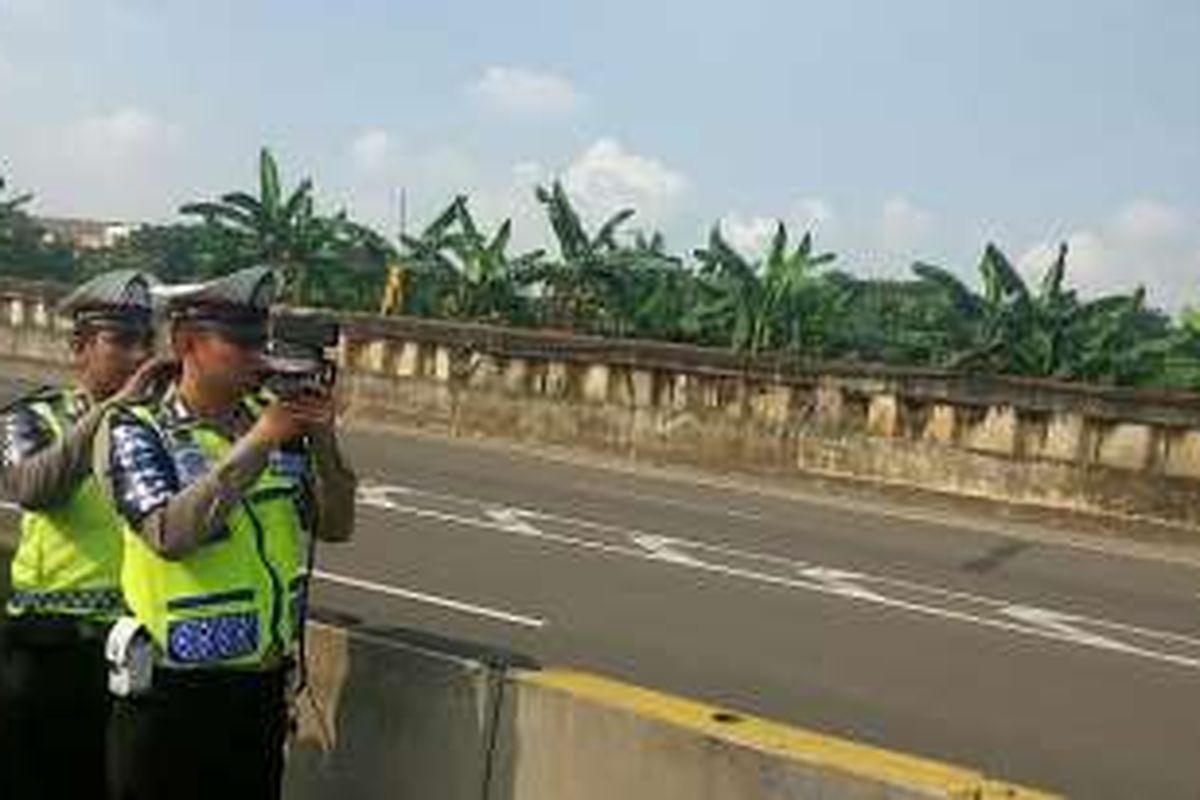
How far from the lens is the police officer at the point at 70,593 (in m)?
4.93

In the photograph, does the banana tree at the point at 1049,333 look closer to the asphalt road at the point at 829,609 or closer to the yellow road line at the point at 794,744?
the asphalt road at the point at 829,609

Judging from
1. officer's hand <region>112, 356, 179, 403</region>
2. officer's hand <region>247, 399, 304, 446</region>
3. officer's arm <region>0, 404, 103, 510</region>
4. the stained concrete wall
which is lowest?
the stained concrete wall

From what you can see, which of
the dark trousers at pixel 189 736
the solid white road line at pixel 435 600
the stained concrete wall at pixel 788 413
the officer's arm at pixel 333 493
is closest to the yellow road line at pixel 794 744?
the officer's arm at pixel 333 493

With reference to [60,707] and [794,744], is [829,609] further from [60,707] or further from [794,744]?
[794,744]

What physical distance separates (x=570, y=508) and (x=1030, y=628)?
5.97m

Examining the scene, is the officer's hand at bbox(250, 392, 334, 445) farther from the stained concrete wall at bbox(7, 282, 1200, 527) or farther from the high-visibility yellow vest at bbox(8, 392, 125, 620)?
the stained concrete wall at bbox(7, 282, 1200, 527)

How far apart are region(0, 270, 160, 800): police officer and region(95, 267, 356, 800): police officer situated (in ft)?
2.20

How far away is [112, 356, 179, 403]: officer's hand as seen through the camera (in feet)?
14.4

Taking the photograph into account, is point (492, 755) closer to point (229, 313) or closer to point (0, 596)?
point (229, 313)

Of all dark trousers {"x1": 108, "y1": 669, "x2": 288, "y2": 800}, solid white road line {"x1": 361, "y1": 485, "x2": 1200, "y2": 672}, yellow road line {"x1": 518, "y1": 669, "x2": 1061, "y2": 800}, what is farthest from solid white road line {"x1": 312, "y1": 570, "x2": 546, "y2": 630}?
dark trousers {"x1": 108, "y1": 669, "x2": 288, "y2": 800}

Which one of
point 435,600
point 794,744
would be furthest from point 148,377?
point 435,600

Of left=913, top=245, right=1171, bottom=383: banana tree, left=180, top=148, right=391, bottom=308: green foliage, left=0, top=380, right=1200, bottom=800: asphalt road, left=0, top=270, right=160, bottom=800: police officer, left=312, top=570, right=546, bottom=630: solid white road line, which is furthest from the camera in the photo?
left=180, top=148, right=391, bottom=308: green foliage

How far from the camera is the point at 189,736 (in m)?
4.18

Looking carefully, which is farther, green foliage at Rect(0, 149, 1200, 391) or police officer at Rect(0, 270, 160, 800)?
green foliage at Rect(0, 149, 1200, 391)
